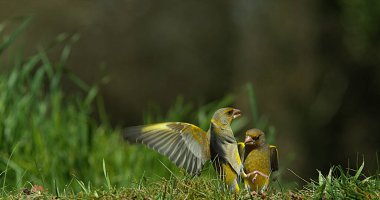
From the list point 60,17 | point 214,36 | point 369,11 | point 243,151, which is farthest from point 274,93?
point 243,151

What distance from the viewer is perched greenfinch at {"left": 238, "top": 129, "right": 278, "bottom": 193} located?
3574 mm

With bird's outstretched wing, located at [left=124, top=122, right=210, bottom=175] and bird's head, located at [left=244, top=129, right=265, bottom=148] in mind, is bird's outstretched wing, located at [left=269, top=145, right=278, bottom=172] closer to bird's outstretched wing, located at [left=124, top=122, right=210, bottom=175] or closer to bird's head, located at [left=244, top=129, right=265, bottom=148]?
bird's head, located at [left=244, top=129, right=265, bottom=148]

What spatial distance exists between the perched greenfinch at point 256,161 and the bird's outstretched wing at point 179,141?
0.61ft

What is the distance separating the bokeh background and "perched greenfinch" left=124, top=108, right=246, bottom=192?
4.01 m

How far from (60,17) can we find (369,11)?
3231 mm

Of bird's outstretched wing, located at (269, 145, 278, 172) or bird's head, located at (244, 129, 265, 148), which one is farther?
bird's outstretched wing, located at (269, 145, 278, 172)

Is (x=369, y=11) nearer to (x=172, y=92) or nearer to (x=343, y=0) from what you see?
(x=343, y=0)

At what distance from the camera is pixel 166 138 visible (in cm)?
378

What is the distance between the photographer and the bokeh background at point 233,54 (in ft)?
26.7

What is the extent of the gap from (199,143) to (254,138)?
0.26 meters

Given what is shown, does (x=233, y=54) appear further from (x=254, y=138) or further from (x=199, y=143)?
(x=254, y=138)

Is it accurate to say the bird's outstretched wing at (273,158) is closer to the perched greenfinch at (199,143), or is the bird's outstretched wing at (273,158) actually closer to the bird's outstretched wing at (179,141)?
the perched greenfinch at (199,143)

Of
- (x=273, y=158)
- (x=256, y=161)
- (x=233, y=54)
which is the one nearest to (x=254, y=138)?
(x=256, y=161)

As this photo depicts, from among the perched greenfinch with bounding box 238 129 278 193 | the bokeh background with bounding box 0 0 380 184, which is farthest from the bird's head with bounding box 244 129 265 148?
the bokeh background with bounding box 0 0 380 184
